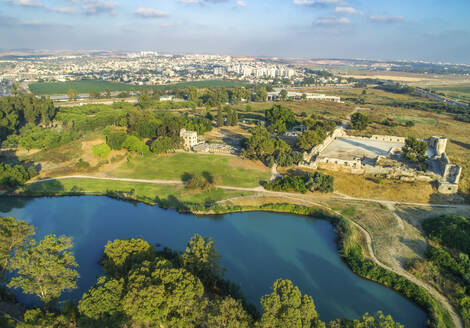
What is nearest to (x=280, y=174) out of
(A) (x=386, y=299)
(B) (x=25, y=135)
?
(A) (x=386, y=299)

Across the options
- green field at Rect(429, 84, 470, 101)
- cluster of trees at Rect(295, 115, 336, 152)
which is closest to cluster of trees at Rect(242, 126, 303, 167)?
cluster of trees at Rect(295, 115, 336, 152)

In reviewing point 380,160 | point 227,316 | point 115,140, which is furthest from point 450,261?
point 115,140

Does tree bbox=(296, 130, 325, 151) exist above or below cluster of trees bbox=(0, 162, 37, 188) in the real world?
above

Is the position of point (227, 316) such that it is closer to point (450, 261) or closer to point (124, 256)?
point (124, 256)

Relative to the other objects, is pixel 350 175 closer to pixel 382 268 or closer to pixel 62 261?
pixel 382 268

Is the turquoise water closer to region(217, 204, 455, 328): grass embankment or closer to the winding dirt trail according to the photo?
region(217, 204, 455, 328): grass embankment
